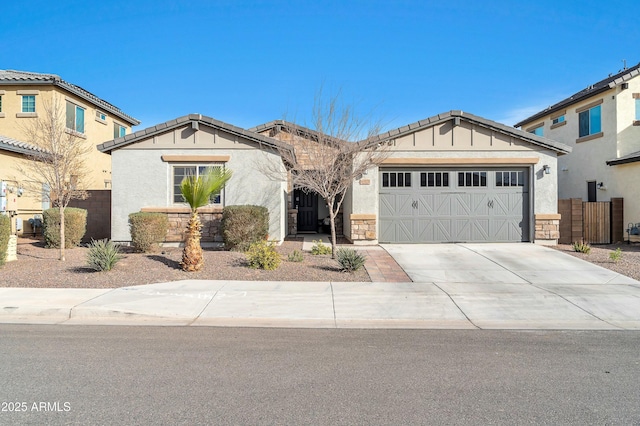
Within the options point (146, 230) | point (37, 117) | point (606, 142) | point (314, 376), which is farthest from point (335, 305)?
point (37, 117)

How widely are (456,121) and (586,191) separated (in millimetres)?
8587

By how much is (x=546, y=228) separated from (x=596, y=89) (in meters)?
7.47

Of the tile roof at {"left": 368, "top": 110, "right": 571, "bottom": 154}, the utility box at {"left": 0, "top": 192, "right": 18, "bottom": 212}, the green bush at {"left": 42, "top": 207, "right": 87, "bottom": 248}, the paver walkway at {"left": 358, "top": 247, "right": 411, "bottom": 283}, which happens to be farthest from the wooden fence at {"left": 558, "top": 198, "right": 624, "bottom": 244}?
the utility box at {"left": 0, "top": 192, "right": 18, "bottom": 212}

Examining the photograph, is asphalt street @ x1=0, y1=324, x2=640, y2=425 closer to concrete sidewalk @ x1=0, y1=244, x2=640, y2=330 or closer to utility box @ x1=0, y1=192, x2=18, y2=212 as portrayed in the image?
concrete sidewalk @ x1=0, y1=244, x2=640, y2=330

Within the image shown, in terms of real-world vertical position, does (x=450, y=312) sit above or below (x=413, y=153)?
below

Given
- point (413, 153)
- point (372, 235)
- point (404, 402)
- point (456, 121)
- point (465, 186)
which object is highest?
point (456, 121)

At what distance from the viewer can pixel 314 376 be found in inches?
169

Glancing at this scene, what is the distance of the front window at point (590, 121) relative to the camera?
17.6 meters

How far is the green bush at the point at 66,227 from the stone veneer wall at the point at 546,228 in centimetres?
1569

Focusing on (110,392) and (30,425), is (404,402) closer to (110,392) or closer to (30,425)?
(110,392)

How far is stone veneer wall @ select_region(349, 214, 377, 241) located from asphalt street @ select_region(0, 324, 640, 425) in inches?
331

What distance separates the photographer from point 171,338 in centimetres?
549

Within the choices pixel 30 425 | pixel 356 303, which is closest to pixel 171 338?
pixel 30 425

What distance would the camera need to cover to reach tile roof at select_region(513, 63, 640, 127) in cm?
1634
